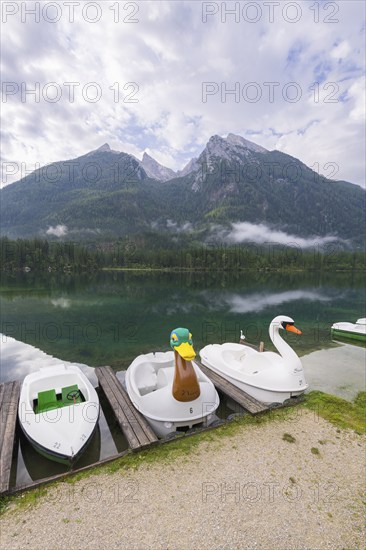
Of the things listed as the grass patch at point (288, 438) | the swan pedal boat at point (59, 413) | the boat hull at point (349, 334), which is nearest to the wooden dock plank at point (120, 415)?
the swan pedal boat at point (59, 413)

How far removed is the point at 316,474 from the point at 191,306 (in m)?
30.7

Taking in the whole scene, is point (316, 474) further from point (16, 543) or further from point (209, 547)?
point (16, 543)

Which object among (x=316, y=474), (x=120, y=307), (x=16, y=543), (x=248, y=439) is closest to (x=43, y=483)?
(x=16, y=543)

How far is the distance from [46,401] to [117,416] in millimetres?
2733

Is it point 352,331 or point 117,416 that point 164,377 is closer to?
point 117,416

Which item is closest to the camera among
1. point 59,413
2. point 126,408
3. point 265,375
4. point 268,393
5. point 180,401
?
point 59,413

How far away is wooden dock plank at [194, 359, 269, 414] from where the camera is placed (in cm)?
950

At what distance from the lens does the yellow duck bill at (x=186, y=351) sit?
771 cm

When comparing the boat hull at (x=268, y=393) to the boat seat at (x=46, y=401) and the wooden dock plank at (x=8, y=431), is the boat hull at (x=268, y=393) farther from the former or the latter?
the wooden dock plank at (x=8, y=431)

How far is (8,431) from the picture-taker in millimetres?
7957

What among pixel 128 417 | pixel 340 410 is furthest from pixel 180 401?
pixel 340 410

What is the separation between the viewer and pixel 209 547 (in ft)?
15.3

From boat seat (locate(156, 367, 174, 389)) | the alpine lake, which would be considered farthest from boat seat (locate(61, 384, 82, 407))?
boat seat (locate(156, 367, 174, 389))

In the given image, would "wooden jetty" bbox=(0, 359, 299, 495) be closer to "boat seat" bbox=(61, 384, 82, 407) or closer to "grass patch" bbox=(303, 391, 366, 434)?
"grass patch" bbox=(303, 391, 366, 434)
